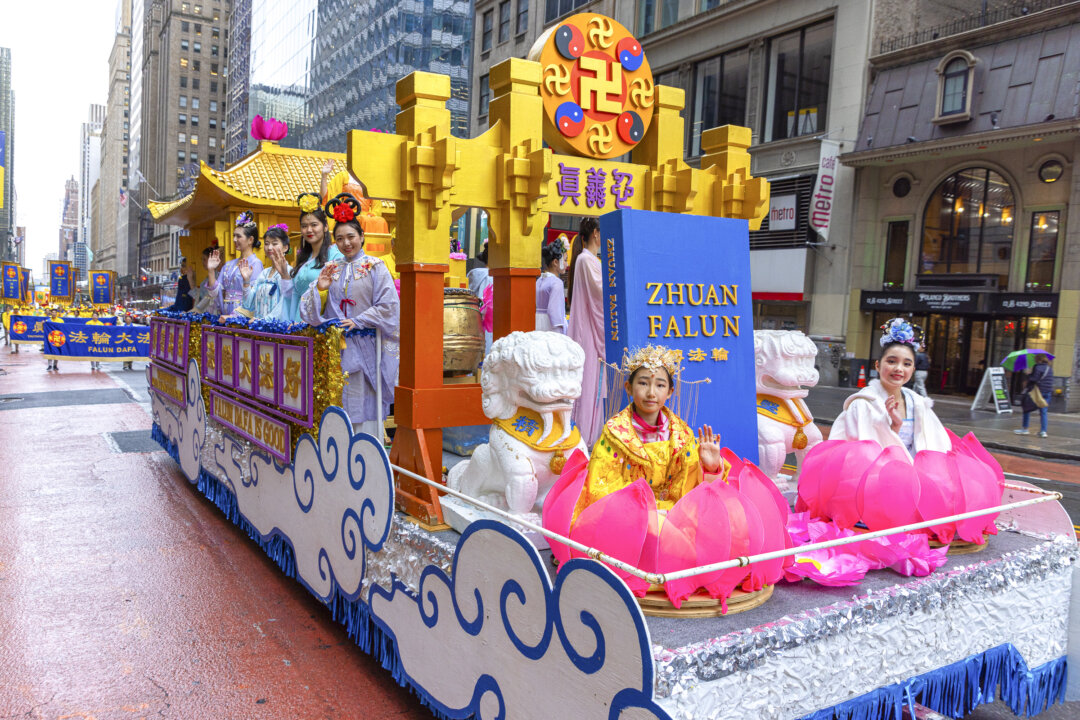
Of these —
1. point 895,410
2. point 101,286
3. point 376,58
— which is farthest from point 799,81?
point 101,286

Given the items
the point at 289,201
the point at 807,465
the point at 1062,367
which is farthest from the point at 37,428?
the point at 1062,367

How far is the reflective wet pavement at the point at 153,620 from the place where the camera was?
11.4ft

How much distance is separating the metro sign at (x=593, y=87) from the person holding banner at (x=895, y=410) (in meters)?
2.02

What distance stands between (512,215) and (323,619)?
270 cm

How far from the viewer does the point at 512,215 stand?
4.36 m

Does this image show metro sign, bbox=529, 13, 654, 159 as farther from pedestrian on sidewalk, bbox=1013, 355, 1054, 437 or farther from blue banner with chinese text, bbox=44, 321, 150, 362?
blue banner with chinese text, bbox=44, 321, 150, 362

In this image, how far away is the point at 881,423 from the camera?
3.86 metres

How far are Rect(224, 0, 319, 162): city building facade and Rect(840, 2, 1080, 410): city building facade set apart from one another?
141 ft

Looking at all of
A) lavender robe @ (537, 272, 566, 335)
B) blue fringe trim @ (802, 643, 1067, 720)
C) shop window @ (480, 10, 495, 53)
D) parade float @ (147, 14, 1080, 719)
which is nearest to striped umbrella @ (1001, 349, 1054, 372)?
lavender robe @ (537, 272, 566, 335)

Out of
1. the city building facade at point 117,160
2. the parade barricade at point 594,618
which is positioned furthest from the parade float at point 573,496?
the city building facade at point 117,160

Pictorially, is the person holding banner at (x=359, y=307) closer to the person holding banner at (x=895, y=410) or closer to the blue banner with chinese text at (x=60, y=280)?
the person holding banner at (x=895, y=410)

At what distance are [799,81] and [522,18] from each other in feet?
44.7

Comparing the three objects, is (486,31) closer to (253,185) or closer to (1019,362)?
(253,185)

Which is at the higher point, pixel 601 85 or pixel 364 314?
pixel 601 85
